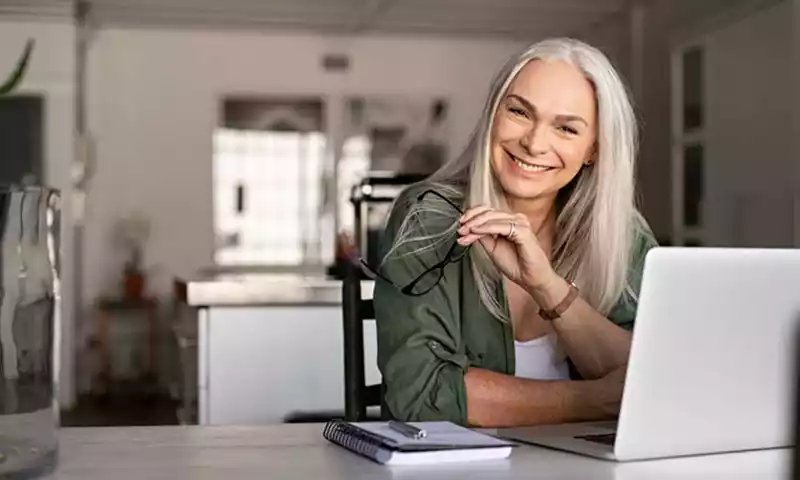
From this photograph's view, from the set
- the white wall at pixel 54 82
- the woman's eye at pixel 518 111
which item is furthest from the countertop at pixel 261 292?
the white wall at pixel 54 82

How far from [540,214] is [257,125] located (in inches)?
222

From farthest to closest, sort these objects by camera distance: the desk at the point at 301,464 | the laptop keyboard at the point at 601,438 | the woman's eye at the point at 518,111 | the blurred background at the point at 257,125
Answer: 1. the blurred background at the point at 257,125
2. the woman's eye at the point at 518,111
3. the laptop keyboard at the point at 601,438
4. the desk at the point at 301,464

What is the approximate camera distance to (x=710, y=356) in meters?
1.01

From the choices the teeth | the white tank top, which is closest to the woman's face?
the teeth

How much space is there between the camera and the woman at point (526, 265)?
136cm

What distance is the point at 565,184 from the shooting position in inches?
59.7

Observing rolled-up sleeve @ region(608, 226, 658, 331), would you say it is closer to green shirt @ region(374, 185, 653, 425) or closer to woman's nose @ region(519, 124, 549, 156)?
green shirt @ region(374, 185, 653, 425)

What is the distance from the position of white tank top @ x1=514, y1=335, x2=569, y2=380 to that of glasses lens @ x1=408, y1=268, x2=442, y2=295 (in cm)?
17

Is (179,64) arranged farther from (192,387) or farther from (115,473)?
(115,473)

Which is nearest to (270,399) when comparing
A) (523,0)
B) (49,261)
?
(49,261)

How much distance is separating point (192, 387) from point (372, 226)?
2.28 ft

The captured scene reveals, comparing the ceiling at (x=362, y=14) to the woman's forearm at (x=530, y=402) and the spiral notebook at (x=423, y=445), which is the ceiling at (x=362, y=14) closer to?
the woman's forearm at (x=530, y=402)

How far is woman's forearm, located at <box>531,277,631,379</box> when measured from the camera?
1377 millimetres

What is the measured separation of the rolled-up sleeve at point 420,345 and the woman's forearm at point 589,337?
0.15 m
